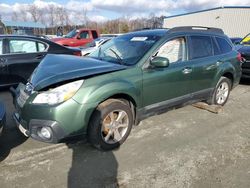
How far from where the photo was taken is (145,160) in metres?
3.37

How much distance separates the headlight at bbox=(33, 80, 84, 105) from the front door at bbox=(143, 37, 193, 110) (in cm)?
113

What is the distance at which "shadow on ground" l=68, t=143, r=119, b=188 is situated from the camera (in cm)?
288

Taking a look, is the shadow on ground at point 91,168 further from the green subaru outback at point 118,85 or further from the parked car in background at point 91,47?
the parked car in background at point 91,47

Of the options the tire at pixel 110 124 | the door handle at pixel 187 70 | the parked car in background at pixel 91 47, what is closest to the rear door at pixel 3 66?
the parked car in background at pixel 91 47

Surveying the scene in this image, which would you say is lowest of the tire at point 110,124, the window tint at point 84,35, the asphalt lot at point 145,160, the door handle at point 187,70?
the asphalt lot at point 145,160

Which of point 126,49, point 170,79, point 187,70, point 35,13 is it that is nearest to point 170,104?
point 170,79

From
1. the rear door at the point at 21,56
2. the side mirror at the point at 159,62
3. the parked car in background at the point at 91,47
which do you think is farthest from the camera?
the parked car in background at the point at 91,47

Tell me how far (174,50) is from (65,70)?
1898 millimetres

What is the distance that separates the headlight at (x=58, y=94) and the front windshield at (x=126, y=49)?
1048 mm

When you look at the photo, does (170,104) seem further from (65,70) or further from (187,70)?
(65,70)

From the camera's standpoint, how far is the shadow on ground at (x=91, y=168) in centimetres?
288

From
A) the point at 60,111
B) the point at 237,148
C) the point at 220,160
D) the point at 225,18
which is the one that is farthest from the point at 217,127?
the point at 225,18

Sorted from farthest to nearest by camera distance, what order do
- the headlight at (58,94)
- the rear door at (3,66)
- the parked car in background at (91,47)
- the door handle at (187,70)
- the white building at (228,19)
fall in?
the white building at (228,19), the parked car in background at (91,47), the rear door at (3,66), the door handle at (187,70), the headlight at (58,94)

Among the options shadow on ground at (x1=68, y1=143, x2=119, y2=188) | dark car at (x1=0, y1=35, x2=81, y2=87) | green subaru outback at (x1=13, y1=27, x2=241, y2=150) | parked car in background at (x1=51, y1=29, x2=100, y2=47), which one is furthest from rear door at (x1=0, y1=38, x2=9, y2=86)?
parked car in background at (x1=51, y1=29, x2=100, y2=47)
